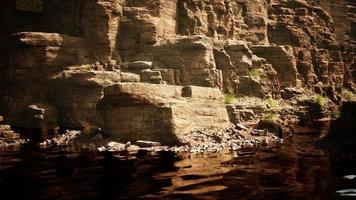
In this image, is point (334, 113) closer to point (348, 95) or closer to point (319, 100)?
point (319, 100)

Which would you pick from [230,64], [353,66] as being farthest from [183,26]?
[353,66]

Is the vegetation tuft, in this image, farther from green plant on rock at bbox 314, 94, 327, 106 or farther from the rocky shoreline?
the rocky shoreline

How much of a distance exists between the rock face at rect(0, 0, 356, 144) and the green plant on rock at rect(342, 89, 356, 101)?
1851 centimetres

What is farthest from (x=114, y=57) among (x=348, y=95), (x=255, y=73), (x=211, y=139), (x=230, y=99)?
(x=348, y=95)

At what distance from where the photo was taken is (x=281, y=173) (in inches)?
537

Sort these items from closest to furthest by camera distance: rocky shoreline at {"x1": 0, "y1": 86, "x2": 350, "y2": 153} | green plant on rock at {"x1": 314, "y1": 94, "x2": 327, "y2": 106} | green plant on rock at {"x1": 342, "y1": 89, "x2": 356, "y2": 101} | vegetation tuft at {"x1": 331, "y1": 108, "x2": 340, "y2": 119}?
rocky shoreline at {"x1": 0, "y1": 86, "x2": 350, "y2": 153}
vegetation tuft at {"x1": 331, "y1": 108, "x2": 340, "y2": 119}
green plant on rock at {"x1": 314, "y1": 94, "x2": 327, "y2": 106}
green plant on rock at {"x1": 342, "y1": 89, "x2": 356, "y2": 101}

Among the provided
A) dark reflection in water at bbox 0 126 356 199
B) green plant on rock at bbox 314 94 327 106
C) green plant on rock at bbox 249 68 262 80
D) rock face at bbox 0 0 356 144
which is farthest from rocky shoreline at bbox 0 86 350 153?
green plant on rock at bbox 314 94 327 106

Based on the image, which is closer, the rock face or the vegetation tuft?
the rock face

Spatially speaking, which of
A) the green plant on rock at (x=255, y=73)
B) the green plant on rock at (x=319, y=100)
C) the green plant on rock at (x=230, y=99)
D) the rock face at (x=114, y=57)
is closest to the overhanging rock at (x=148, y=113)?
the rock face at (x=114, y=57)

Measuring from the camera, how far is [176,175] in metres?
13.4

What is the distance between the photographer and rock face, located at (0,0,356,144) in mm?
29328

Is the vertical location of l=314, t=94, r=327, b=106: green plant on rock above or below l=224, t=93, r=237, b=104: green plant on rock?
below

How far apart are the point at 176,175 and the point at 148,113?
915cm

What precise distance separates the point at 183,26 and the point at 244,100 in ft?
33.3
